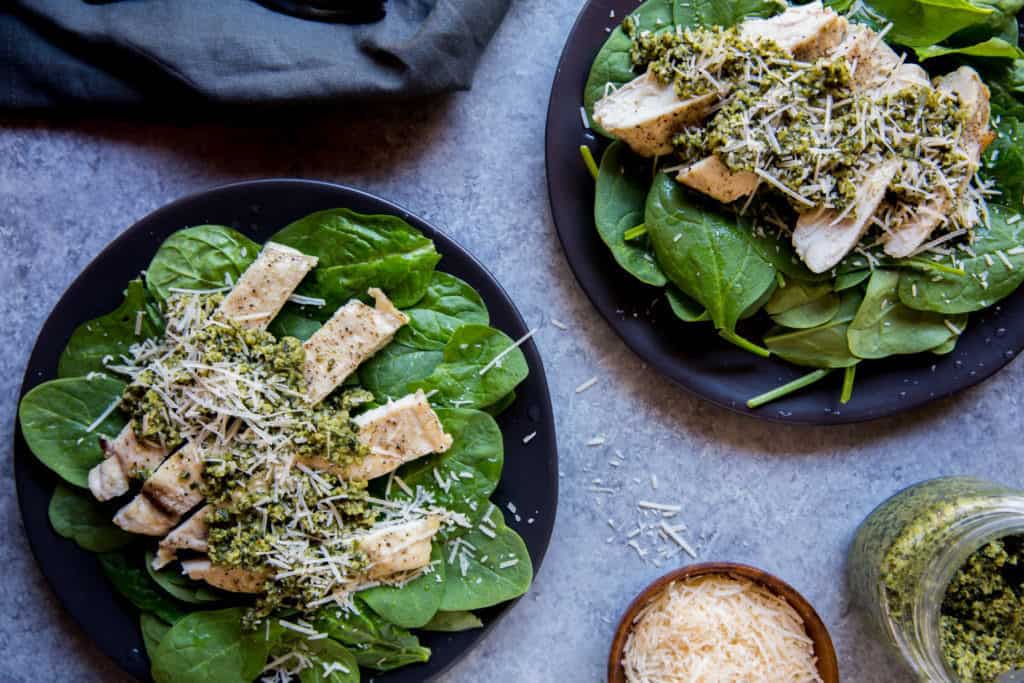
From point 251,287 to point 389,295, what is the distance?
29cm

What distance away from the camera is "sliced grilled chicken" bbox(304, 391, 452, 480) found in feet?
6.29

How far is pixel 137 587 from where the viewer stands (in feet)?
6.50

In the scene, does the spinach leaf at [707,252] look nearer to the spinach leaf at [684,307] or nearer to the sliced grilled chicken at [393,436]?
the spinach leaf at [684,307]

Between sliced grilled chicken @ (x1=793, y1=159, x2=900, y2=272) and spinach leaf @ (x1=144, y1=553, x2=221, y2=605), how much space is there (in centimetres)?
145

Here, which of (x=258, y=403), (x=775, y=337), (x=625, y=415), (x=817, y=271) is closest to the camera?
Answer: (x=258, y=403)

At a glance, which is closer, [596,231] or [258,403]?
[258,403]

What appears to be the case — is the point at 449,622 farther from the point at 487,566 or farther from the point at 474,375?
the point at 474,375

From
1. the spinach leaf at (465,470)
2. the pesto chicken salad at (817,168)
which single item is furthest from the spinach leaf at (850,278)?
the spinach leaf at (465,470)

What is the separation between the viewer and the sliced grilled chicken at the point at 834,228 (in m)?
1.95

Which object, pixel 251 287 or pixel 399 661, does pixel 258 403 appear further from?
pixel 399 661

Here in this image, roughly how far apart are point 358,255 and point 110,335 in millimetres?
548

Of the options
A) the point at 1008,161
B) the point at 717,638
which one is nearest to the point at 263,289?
the point at 717,638

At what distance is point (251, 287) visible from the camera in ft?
6.29

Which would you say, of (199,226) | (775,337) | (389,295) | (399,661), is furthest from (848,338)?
(199,226)
